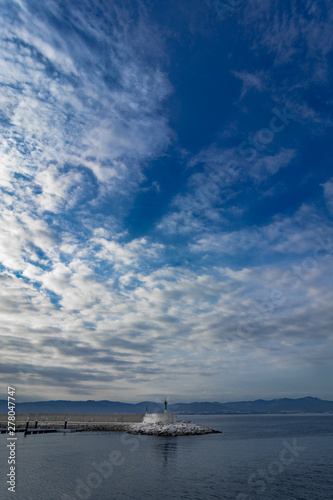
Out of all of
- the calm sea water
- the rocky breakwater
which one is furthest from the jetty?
the calm sea water

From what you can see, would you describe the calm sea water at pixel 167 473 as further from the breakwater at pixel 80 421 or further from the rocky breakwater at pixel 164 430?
the breakwater at pixel 80 421

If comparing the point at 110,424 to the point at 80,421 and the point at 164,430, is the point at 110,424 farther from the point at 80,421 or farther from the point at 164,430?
the point at 164,430

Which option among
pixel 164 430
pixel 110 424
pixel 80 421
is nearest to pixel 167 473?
pixel 164 430

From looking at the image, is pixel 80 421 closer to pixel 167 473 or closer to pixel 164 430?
pixel 164 430

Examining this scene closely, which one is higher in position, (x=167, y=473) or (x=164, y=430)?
(x=164, y=430)

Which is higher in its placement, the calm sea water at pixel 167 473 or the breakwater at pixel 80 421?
the breakwater at pixel 80 421

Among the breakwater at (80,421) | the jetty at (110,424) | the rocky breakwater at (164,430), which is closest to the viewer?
the rocky breakwater at (164,430)

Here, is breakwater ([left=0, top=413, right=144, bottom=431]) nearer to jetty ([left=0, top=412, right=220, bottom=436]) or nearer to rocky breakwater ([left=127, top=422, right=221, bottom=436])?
jetty ([left=0, top=412, right=220, bottom=436])

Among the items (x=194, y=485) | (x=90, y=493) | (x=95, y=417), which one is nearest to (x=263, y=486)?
(x=194, y=485)

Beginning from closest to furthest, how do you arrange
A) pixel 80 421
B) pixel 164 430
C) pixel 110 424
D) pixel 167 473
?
pixel 167 473, pixel 164 430, pixel 110 424, pixel 80 421

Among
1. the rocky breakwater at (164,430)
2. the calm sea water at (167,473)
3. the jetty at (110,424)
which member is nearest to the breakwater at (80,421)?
the jetty at (110,424)

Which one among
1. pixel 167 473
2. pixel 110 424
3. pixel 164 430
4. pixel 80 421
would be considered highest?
pixel 80 421

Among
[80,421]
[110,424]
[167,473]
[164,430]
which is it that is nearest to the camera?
[167,473]

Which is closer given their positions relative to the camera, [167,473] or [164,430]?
[167,473]
